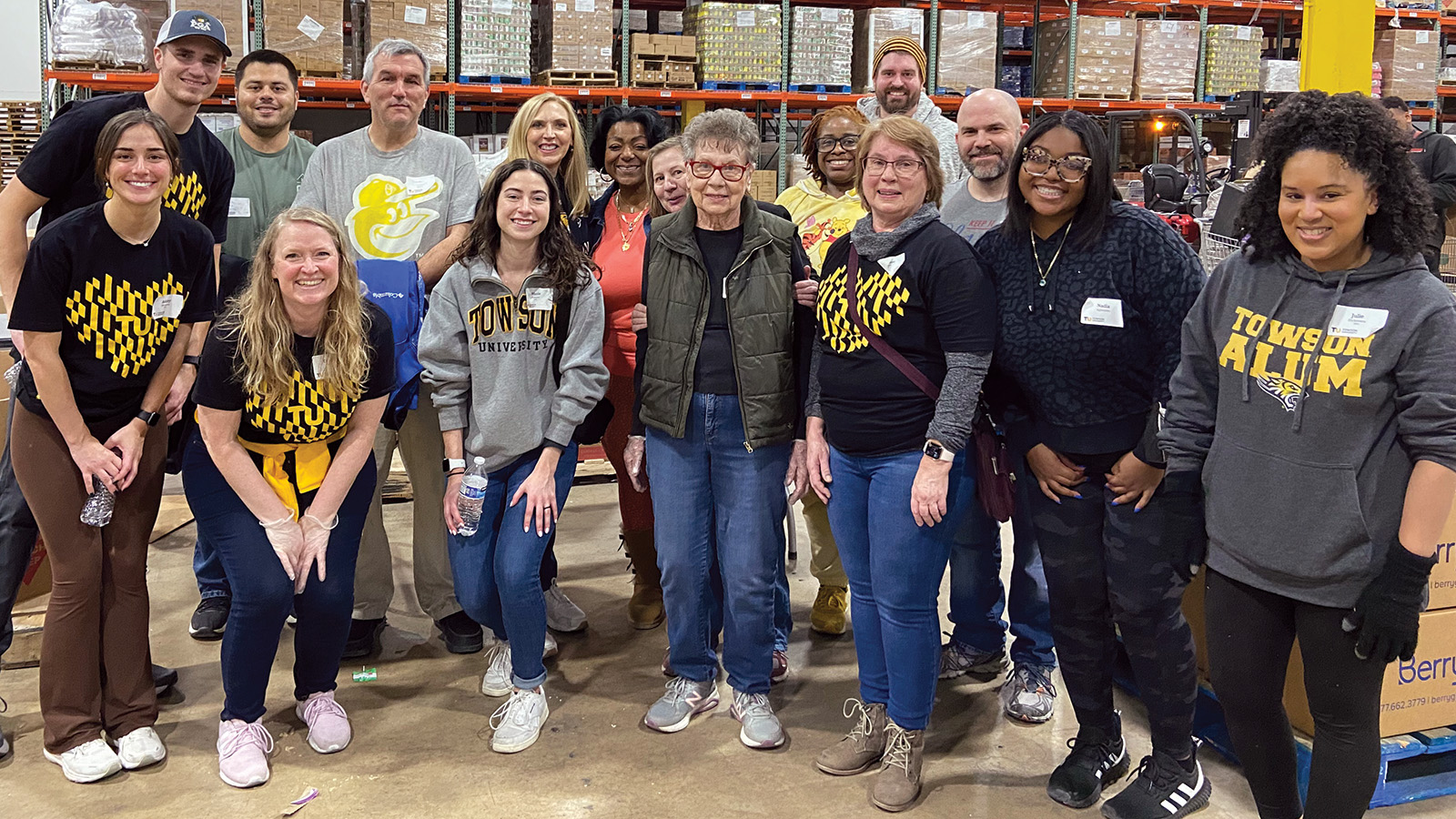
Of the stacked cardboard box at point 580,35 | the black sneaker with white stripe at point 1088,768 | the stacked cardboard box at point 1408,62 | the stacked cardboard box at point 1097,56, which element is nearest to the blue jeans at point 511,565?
the black sneaker with white stripe at point 1088,768

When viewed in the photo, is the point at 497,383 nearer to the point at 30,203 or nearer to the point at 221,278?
the point at 221,278

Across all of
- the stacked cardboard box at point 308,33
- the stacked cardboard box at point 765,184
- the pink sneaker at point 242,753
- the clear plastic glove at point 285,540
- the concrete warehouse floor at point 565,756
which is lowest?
the concrete warehouse floor at point 565,756

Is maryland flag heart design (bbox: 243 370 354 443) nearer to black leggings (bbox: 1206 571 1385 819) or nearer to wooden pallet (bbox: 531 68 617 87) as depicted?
black leggings (bbox: 1206 571 1385 819)

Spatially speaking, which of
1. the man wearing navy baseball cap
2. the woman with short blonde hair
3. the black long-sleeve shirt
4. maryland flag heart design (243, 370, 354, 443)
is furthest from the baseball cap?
the black long-sleeve shirt

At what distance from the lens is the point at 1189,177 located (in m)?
8.39

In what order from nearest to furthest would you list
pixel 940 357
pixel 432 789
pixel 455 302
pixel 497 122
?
pixel 940 357
pixel 432 789
pixel 455 302
pixel 497 122

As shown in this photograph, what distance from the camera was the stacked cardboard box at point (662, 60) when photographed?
24.7 ft

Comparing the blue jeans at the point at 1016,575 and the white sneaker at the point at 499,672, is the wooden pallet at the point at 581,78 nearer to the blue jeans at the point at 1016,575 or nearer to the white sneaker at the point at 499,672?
the white sneaker at the point at 499,672

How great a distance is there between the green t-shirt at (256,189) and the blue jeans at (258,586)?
982mm

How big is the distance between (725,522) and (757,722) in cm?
58

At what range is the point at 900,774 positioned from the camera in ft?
8.85

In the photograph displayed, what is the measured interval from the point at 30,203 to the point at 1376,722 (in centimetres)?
333

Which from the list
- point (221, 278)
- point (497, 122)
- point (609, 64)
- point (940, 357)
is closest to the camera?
point (940, 357)

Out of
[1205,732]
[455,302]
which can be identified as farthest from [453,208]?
[1205,732]
